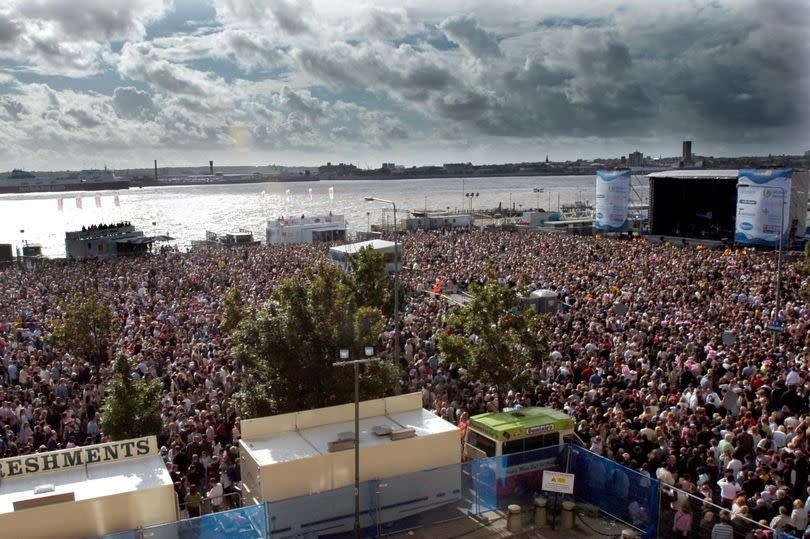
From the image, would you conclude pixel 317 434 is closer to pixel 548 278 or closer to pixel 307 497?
pixel 307 497

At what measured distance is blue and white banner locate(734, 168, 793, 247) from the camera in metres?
42.4

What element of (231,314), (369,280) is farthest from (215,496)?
(369,280)

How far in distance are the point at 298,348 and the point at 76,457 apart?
4.14m

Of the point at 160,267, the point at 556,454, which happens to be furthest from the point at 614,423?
the point at 160,267

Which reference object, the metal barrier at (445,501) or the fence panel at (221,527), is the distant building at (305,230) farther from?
the fence panel at (221,527)

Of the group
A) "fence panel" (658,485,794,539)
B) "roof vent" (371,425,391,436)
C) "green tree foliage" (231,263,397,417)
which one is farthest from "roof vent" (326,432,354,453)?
"fence panel" (658,485,794,539)

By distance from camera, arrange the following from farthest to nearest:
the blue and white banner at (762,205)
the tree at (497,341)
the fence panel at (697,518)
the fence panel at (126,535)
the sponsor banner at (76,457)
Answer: the blue and white banner at (762,205) → the tree at (497,341) → the sponsor banner at (76,457) → the fence panel at (697,518) → the fence panel at (126,535)

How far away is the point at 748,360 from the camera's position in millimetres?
16969

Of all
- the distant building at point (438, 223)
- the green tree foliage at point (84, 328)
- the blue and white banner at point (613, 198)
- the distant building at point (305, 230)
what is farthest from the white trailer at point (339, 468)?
the distant building at point (438, 223)

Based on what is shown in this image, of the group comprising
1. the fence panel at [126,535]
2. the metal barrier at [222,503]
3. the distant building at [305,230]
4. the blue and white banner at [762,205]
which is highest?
the blue and white banner at [762,205]

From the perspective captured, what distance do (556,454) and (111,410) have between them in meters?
7.89

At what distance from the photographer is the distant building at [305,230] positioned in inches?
2511

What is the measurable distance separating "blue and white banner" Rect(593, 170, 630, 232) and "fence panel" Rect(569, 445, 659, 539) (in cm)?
4731

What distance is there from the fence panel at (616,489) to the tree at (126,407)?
25.1ft
